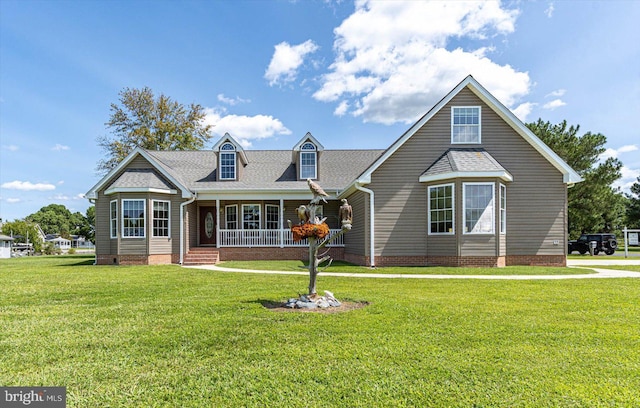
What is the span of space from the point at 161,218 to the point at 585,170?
96.4ft

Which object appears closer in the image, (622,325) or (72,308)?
(622,325)

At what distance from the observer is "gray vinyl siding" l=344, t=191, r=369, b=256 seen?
14.1 m

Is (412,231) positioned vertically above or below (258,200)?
below

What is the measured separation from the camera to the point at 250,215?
19156 millimetres

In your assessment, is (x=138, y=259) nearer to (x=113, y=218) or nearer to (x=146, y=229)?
(x=146, y=229)

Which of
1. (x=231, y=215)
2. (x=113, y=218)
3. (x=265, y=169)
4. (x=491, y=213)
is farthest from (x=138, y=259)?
(x=491, y=213)

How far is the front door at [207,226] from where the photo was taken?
19.5 meters

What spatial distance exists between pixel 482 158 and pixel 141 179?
14.5 meters

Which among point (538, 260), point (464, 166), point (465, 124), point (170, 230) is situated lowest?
point (538, 260)

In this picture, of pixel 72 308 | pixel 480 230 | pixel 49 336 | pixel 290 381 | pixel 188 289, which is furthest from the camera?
pixel 480 230

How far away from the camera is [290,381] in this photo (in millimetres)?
3477

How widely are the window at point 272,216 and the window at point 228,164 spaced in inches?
99.6

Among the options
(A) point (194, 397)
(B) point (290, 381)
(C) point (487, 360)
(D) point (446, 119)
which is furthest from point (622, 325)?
(D) point (446, 119)

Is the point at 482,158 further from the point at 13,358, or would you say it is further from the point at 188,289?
the point at 13,358
